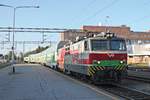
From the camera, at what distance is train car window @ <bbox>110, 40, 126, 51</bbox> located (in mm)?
24531

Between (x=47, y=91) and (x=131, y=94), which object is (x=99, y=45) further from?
(x=131, y=94)

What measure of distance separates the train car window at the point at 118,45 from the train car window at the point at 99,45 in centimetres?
36

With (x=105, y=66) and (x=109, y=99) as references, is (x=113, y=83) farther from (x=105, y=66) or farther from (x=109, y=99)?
(x=109, y=99)

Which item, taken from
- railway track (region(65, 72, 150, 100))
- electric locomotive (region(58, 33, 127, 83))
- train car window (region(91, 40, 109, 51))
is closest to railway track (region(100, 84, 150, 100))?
railway track (region(65, 72, 150, 100))

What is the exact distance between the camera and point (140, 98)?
16.8 m

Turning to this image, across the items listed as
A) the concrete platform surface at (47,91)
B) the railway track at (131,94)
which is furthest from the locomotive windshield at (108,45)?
the concrete platform surface at (47,91)

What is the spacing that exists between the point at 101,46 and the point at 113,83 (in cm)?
262

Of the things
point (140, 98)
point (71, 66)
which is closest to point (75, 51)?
point (71, 66)

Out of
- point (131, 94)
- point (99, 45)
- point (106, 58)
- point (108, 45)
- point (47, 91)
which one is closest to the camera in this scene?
point (131, 94)

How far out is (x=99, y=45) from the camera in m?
24.7

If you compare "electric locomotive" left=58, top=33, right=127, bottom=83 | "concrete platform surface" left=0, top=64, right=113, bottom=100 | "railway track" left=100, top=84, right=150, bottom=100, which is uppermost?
"electric locomotive" left=58, top=33, right=127, bottom=83

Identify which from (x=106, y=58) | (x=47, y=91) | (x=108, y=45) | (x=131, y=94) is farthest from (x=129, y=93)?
(x=108, y=45)

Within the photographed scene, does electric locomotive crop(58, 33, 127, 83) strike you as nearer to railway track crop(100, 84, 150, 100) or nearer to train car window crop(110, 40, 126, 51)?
train car window crop(110, 40, 126, 51)

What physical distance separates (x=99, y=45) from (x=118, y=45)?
1199 millimetres
